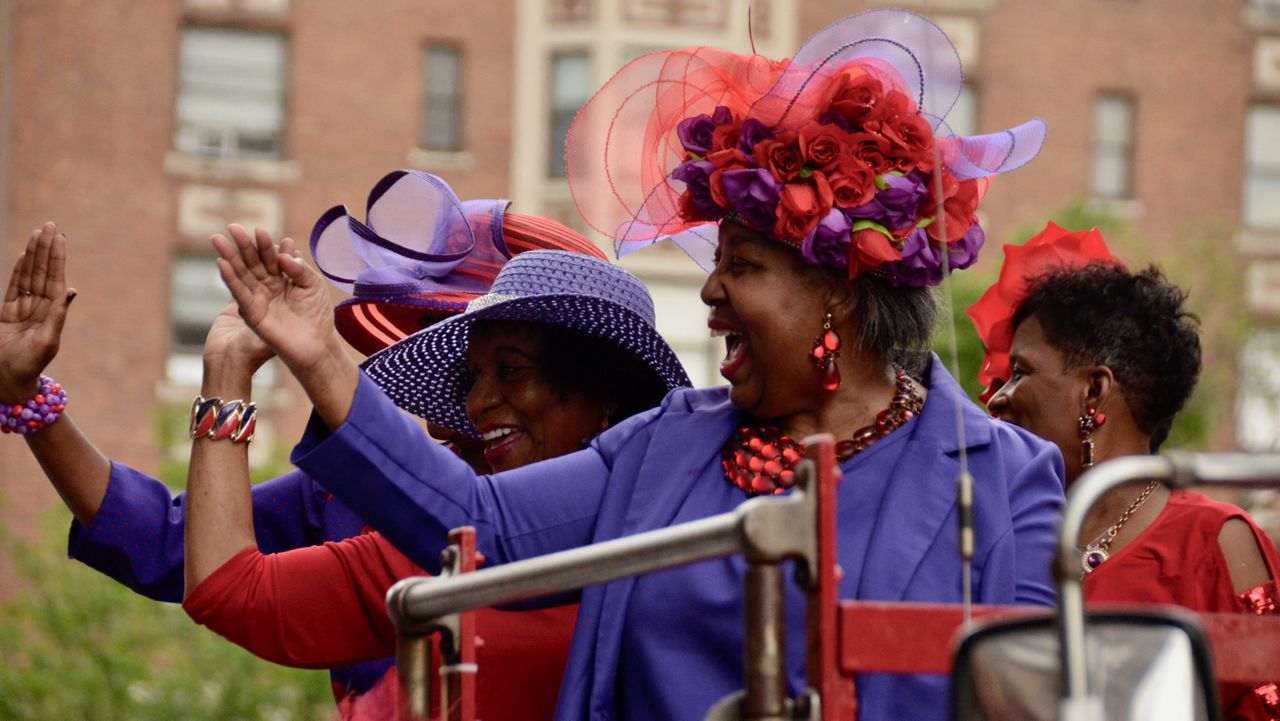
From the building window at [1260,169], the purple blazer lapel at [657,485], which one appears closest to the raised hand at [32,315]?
the purple blazer lapel at [657,485]

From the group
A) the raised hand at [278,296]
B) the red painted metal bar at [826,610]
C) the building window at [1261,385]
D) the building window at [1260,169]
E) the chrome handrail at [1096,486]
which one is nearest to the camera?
the chrome handrail at [1096,486]

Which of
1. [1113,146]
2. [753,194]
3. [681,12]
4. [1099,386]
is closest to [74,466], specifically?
[753,194]

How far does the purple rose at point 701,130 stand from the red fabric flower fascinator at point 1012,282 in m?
1.40

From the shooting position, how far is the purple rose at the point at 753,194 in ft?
10.3

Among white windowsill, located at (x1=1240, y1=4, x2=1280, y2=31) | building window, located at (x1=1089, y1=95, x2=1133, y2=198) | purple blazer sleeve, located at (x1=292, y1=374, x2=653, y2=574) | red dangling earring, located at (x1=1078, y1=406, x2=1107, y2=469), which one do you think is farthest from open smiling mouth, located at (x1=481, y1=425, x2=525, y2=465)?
white windowsill, located at (x1=1240, y1=4, x2=1280, y2=31)

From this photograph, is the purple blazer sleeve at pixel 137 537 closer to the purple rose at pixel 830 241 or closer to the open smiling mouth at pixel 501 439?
the open smiling mouth at pixel 501 439

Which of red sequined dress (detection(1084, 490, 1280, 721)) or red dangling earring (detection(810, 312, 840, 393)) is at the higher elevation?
red dangling earring (detection(810, 312, 840, 393))

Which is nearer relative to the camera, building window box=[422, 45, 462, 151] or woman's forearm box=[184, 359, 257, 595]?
woman's forearm box=[184, 359, 257, 595]

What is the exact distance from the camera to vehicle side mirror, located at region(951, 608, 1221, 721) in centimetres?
182

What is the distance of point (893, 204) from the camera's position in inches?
124

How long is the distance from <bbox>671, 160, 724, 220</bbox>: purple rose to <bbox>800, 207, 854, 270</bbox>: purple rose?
0.19 metres

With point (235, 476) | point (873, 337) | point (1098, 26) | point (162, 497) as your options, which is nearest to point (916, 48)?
point (873, 337)

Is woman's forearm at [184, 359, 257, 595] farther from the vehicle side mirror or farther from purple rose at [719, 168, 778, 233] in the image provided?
the vehicle side mirror

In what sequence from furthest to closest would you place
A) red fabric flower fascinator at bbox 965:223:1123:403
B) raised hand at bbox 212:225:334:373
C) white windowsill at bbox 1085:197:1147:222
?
white windowsill at bbox 1085:197:1147:222, red fabric flower fascinator at bbox 965:223:1123:403, raised hand at bbox 212:225:334:373
